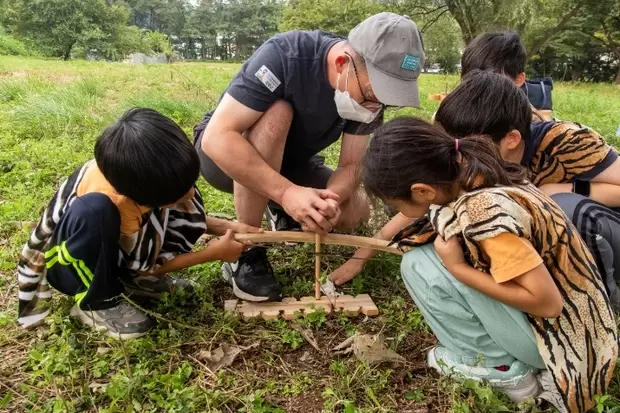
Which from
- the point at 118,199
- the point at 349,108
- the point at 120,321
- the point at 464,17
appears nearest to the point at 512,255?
the point at 349,108

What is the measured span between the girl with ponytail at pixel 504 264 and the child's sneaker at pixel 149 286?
3.27 feet

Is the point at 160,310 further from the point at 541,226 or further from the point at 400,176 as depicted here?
the point at 541,226

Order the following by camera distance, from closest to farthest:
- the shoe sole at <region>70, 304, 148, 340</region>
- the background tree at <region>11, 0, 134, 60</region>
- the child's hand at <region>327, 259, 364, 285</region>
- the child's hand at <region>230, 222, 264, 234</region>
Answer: the shoe sole at <region>70, 304, 148, 340</region> < the child's hand at <region>230, 222, 264, 234</region> < the child's hand at <region>327, 259, 364, 285</region> < the background tree at <region>11, 0, 134, 60</region>

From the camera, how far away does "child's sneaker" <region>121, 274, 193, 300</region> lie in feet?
6.76

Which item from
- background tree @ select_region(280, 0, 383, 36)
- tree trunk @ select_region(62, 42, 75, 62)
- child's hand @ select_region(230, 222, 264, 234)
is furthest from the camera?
tree trunk @ select_region(62, 42, 75, 62)

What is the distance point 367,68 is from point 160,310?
4.02 feet

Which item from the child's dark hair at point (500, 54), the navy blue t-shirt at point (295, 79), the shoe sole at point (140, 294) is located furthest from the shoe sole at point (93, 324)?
the child's dark hair at point (500, 54)

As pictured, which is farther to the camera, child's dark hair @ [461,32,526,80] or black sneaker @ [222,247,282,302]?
child's dark hair @ [461,32,526,80]

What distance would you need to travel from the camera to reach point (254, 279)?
217 centimetres

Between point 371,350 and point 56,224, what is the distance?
119 cm

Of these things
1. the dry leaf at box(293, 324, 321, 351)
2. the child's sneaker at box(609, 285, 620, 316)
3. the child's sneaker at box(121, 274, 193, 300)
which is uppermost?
the child's sneaker at box(609, 285, 620, 316)

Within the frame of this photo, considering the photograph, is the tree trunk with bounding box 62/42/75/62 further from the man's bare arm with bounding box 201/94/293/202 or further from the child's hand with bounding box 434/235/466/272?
the child's hand with bounding box 434/235/466/272

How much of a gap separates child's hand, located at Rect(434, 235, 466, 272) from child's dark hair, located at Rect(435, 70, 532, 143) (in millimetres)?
451

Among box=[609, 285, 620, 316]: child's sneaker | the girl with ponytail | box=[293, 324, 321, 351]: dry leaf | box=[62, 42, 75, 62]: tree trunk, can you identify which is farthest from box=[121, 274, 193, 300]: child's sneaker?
box=[62, 42, 75, 62]: tree trunk
